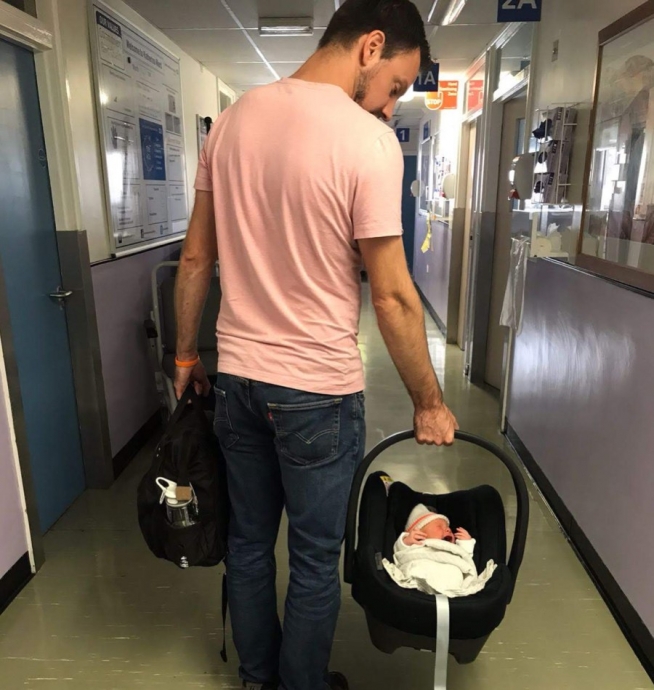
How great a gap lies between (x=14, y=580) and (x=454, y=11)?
316 cm

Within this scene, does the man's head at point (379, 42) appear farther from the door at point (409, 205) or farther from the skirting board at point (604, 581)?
the door at point (409, 205)

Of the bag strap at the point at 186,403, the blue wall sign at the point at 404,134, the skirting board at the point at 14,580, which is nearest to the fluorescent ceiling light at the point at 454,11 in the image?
the bag strap at the point at 186,403

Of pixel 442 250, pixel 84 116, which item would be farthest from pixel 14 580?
pixel 442 250

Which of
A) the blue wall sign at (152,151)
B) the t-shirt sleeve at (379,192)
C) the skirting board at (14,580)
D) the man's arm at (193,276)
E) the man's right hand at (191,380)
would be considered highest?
the blue wall sign at (152,151)

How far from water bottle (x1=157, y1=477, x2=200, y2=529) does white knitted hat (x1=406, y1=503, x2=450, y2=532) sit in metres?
0.52

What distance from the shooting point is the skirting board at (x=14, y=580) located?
6.24ft

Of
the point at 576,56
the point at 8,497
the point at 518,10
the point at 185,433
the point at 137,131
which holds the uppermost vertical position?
the point at 518,10

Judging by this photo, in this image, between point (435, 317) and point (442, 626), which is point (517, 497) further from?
point (435, 317)

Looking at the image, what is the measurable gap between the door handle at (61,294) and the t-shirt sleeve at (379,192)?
1.66 meters

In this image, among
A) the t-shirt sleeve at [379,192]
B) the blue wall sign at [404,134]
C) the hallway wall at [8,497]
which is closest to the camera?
the t-shirt sleeve at [379,192]

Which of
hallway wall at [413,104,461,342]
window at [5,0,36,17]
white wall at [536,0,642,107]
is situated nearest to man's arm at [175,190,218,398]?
window at [5,0,36,17]

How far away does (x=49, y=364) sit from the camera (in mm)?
2328

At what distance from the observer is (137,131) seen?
9.80 ft

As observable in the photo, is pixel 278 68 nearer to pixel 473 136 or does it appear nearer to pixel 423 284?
pixel 473 136
